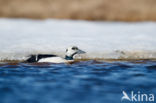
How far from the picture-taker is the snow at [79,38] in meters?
9.41

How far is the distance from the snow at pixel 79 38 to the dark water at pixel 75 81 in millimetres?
927

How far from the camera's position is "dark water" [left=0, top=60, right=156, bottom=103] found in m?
5.32

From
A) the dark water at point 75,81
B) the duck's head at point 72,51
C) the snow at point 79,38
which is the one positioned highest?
the snow at point 79,38

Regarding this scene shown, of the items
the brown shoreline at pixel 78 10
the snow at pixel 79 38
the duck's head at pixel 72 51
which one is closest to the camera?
the duck's head at pixel 72 51

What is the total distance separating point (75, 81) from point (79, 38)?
4.80m

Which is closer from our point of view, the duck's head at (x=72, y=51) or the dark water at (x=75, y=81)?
the dark water at (x=75, y=81)

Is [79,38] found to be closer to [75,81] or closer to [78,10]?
[78,10]

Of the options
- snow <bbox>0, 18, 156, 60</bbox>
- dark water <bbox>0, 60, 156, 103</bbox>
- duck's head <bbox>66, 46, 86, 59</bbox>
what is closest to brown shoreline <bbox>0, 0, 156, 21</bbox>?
snow <bbox>0, 18, 156, 60</bbox>

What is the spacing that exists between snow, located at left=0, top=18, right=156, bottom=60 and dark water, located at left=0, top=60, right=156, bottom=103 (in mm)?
927

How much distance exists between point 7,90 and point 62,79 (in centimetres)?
127

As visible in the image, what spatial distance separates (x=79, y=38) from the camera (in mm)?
11102

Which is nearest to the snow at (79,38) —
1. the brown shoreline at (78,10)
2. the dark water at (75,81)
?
the brown shoreline at (78,10)

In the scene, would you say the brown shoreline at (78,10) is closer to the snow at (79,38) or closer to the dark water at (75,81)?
the snow at (79,38)

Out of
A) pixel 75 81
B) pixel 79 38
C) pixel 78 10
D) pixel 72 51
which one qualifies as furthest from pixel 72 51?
pixel 78 10
